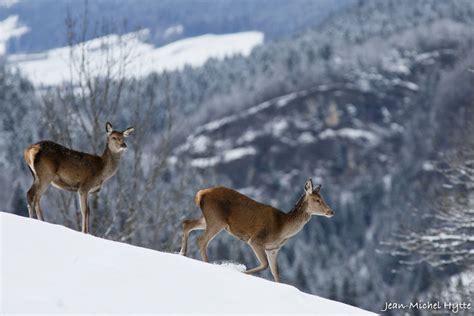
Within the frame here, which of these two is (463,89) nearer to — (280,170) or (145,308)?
(280,170)

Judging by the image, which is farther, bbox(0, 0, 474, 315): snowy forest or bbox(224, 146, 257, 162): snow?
bbox(224, 146, 257, 162): snow

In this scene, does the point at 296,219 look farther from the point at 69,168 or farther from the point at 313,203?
the point at 69,168

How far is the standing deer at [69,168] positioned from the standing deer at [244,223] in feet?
4.13

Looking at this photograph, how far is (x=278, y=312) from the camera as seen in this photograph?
9344 millimetres

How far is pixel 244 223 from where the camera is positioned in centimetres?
1286

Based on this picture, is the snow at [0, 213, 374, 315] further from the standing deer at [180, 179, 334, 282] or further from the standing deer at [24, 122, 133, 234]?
the standing deer at [180, 179, 334, 282]

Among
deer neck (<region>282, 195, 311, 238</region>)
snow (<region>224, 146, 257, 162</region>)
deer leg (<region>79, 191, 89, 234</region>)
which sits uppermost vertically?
deer leg (<region>79, 191, 89, 234</region>)

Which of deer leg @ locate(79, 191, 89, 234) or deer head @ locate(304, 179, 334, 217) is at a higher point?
deer leg @ locate(79, 191, 89, 234)

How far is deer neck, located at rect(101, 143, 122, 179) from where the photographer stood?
501 inches

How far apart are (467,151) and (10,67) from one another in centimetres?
9465

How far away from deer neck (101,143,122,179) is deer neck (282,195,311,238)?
235 centimetres

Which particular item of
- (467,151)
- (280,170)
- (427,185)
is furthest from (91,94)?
(280,170)

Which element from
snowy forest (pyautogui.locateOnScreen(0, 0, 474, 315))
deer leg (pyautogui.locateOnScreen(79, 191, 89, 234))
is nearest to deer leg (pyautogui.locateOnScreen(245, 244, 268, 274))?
deer leg (pyautogui.locateOnScreen(79, 191, 89, 234))

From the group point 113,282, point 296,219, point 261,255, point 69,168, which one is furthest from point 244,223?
point 113,282
